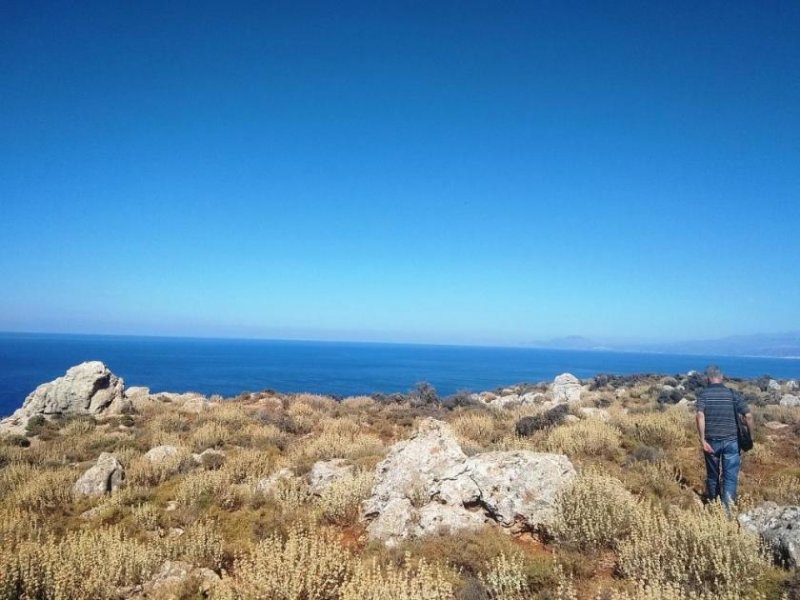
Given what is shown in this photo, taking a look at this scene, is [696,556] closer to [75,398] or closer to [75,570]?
[75,570]

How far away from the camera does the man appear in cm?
775

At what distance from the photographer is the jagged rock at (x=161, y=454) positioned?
1157 cm

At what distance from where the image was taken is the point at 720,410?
7996mm

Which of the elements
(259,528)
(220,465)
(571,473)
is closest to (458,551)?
(571,473)

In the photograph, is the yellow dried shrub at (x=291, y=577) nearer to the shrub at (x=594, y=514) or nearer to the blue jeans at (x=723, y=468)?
the shrub at (x=594, y=514)

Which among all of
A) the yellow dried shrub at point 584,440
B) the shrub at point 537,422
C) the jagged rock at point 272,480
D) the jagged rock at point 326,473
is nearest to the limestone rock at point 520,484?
the jagged rock at point 326,473

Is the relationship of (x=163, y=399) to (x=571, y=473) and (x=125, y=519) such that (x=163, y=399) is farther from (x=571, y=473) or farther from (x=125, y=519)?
(x=571, y=473)

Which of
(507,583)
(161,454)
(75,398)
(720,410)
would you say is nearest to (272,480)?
(161,454)

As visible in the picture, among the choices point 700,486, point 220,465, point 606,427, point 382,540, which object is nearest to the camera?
point 382,540

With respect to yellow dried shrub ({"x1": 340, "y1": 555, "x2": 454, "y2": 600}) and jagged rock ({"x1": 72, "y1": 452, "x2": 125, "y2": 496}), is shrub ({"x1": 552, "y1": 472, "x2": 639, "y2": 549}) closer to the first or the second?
yellow dried shrub ({"x1": 340, "y1": 555, "x2": 454, "y2": 600})

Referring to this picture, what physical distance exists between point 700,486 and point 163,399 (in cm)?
2191

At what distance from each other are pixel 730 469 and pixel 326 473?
24.6ft

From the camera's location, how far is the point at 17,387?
235 ft

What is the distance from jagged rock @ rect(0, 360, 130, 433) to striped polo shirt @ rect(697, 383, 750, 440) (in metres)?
21.3
